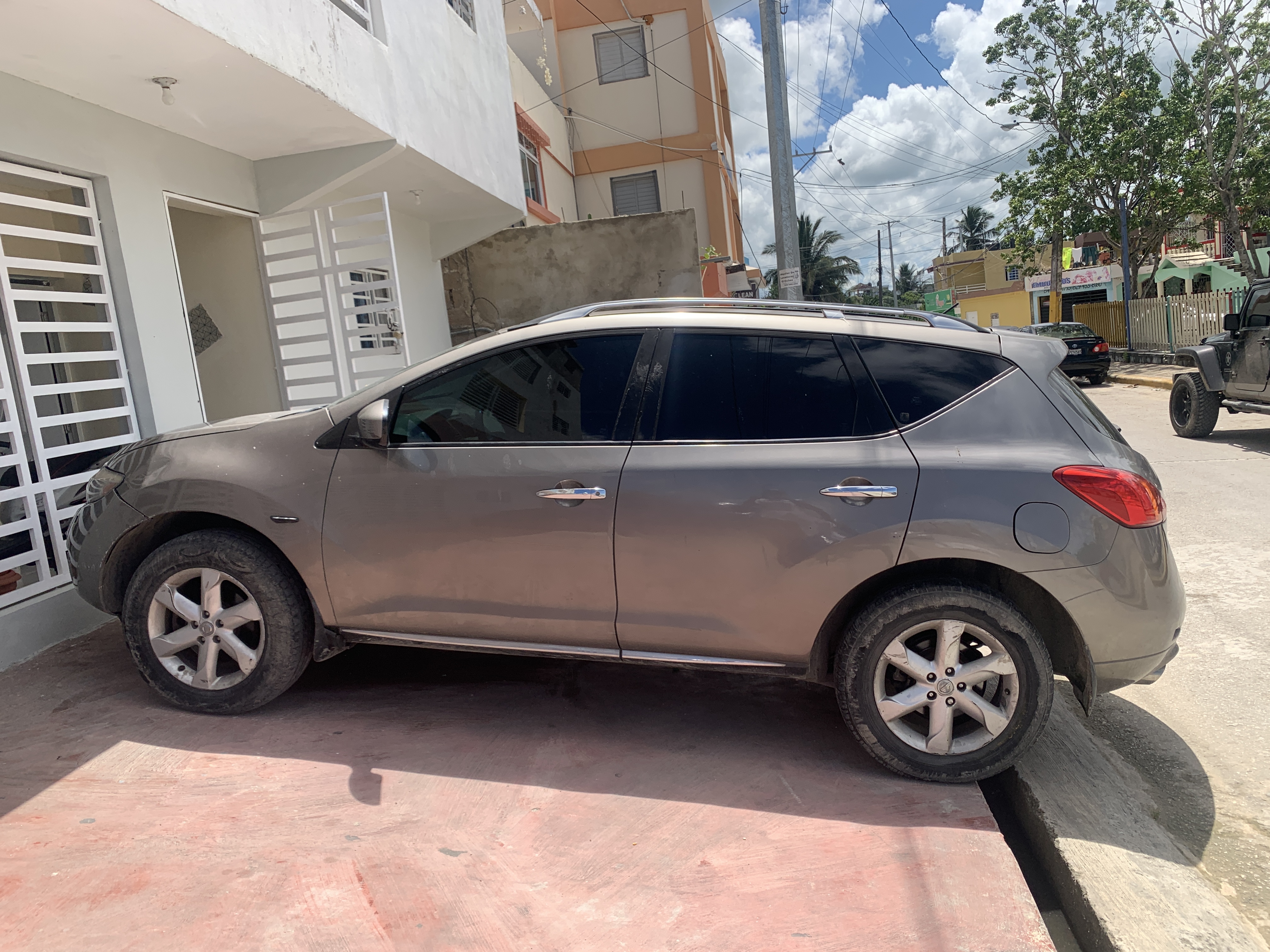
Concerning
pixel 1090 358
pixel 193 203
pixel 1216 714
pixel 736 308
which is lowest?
pixel 1216 714

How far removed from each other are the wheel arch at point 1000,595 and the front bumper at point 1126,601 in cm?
5

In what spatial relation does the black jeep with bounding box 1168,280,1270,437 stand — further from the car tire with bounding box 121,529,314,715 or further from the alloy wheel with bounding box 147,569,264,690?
the alloy wheel with bounding box 147,569,264,690

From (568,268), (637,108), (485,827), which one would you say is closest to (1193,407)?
(568,268)

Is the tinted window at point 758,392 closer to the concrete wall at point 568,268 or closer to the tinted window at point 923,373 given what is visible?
the tinted window at point 923,373

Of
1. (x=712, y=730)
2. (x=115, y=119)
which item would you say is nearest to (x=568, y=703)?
(x=712, y=730)

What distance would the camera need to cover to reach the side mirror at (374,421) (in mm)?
3404

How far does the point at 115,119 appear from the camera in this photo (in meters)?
5.88

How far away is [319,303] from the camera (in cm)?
870

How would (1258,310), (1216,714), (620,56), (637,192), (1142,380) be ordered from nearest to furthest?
(1216,714) < (1258,310) < (1142,380) < (620,56) < (637,192)

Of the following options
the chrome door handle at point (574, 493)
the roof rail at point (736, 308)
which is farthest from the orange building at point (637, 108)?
the chrome door handle at point (574, 493)

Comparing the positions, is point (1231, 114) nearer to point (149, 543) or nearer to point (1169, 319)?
point (1169, 319)

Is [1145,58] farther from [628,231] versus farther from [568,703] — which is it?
[568,703]

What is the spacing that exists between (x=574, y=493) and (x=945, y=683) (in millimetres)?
1498

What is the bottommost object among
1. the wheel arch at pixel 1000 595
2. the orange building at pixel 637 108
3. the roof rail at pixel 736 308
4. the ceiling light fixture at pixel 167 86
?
the wheel arch at pixel 1000 595
